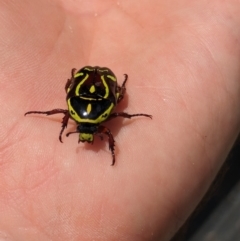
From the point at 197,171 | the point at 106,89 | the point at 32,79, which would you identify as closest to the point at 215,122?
the point at 197,171

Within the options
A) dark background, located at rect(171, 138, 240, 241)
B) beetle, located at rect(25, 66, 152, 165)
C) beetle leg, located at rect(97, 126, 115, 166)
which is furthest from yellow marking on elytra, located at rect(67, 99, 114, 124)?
dark background, located at rect(171, 138, 240, 241)

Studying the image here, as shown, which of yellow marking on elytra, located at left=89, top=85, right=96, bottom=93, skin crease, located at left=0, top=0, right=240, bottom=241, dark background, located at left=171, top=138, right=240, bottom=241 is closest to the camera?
skin crease, located at left=0, top=0, right=240, bottom=241

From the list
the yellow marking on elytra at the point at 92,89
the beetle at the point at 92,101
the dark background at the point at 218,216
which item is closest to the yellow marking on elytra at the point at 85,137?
the beetle at the point at 92,101

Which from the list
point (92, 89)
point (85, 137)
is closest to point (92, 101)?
point (92, 89)

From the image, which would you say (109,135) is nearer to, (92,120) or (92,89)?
(92,120)

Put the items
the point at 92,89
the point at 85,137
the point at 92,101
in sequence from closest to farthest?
1. the point at 85,137
2. the point at 92,101
3. the point at 92,89

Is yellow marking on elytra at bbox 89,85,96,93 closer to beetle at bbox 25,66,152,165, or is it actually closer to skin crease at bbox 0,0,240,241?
beetle at bbox 25,66,152,165

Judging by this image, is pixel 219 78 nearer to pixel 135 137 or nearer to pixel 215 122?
pixel 215 122
